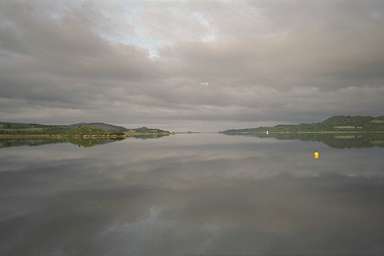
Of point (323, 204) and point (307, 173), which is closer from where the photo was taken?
point (323, 204)

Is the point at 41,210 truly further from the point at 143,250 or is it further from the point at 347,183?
the point at 347,183

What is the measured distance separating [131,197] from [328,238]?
1385 cm

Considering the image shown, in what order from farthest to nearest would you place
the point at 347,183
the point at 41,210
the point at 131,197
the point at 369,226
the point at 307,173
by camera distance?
the point at 307,173 → the point at 347,183 → the point at 131,197 → the point at 41,210 → the point at 369,226

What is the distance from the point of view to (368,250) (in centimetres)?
1029

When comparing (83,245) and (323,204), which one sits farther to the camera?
(323,204)

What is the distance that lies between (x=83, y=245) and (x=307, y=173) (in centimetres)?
2611

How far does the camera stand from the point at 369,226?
12812 millimetres

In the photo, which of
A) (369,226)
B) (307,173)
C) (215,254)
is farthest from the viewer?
(307,173)

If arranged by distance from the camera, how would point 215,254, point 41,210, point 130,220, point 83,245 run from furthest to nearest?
1. point 41,210
2. point 130,220
3. point 83,245
4. point 215,254

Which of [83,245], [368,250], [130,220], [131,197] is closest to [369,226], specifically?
[368,250]

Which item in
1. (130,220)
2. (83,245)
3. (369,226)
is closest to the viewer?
(83,245)

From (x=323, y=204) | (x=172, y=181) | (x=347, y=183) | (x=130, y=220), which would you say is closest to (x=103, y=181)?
(x=172, y=181)

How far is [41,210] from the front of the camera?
16312 mm

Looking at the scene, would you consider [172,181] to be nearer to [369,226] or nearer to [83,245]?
[83,245]
